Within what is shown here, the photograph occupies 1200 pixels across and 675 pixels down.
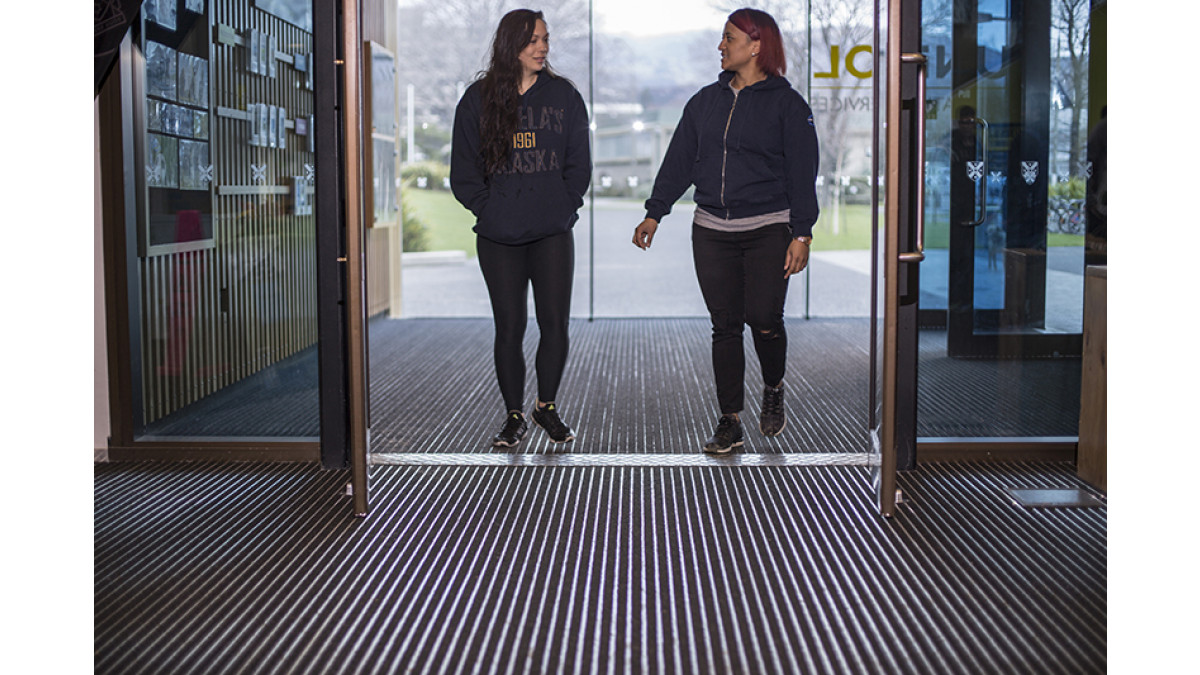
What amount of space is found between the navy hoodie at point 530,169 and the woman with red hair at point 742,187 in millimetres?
285

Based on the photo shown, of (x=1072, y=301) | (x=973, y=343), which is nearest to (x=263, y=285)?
(x=973, y=343)

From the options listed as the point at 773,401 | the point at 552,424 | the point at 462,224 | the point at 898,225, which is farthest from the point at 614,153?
the point at 898,225

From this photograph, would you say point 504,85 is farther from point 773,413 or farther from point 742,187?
point 773,413

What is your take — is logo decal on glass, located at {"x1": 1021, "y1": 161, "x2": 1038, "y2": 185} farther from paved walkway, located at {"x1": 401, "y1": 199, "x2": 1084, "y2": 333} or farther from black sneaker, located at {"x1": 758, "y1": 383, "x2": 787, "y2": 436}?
paved walkway, located at {"x1": 401, "y1": 199, "x2": 1084, "y2": 333}

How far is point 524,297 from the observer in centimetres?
393

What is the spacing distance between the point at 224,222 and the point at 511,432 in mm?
1149

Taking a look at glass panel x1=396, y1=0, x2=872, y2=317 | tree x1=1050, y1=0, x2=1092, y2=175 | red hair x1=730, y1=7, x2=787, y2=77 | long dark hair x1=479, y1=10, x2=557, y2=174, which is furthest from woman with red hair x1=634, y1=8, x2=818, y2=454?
glass panel x1=396, y1=0, x2=872, y2=317

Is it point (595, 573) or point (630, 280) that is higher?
point (630, 280)

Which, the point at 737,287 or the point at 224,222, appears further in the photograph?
the point at 737,287

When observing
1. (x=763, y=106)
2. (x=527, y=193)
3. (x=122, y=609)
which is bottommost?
(x=122, y=609)
